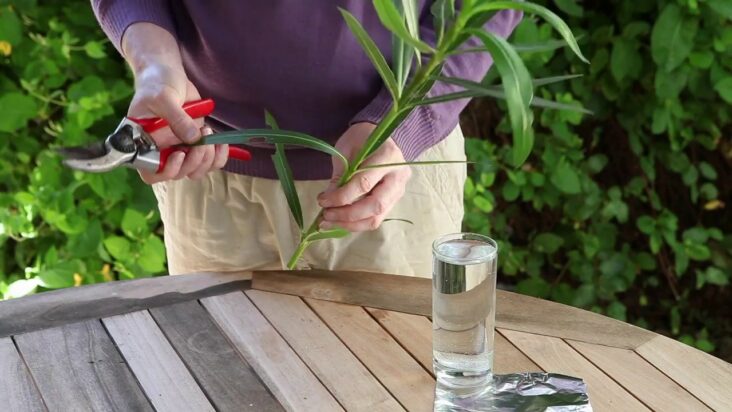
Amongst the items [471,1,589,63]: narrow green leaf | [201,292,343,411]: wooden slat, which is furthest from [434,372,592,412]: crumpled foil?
[471,1,589,63]: narrow green leaf

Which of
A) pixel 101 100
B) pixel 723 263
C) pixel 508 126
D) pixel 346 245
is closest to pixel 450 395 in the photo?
pixel 346 245

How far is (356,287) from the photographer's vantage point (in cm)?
129

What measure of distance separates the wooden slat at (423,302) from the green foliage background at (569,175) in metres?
0.71

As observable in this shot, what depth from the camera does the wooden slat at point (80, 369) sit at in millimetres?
1066

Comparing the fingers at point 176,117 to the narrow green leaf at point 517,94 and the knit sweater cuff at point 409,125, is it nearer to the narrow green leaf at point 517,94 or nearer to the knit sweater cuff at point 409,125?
the knit sweater cuff at point 409,125

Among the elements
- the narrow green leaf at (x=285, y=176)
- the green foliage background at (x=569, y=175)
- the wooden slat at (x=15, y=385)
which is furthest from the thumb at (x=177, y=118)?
the green foliage background at (x=569, y=175)

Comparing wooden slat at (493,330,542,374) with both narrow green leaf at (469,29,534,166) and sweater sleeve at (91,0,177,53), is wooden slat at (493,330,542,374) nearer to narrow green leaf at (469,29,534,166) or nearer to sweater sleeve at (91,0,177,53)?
narrow green leaf at (469,29,534,166)

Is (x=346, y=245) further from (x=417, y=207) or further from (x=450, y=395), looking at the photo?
(x=450, y=395)

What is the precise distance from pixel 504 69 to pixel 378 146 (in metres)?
0.32

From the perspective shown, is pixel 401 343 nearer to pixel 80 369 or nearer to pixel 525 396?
pixel 525 396

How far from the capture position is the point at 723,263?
243 centimetres

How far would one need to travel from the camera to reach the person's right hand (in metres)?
1.24

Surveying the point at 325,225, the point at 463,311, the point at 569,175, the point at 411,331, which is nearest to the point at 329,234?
the point at 325,225

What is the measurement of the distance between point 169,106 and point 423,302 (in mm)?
390
